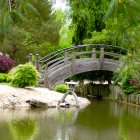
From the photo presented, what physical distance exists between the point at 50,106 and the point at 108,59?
560 cm

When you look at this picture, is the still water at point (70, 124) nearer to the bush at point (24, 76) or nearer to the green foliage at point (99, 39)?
the bush at point (24, 76)

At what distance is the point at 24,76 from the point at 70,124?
524 cm

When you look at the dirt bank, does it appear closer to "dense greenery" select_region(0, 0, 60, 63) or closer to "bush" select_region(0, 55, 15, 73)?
"bush" select_region(0, 55, 15, 73)

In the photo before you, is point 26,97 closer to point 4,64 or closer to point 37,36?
point 4,64

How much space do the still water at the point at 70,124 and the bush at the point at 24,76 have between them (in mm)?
2374

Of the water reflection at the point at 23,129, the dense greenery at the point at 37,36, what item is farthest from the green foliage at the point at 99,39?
the water reflection at the point at 23,129

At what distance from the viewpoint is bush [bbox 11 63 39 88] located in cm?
1741

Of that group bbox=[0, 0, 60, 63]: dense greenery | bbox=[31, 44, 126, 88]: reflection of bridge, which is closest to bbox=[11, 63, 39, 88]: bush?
bbox=[31, 44, 126, 88]: reflection of bridge

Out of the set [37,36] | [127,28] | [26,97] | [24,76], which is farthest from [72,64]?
[127,28]

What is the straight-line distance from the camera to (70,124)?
1270 centimetres

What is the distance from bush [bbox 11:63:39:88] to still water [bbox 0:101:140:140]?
237cm

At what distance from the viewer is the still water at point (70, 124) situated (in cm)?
1102

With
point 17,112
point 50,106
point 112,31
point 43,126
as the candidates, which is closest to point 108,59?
point 50,106

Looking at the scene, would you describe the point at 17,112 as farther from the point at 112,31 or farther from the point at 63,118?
the point at 112,31
